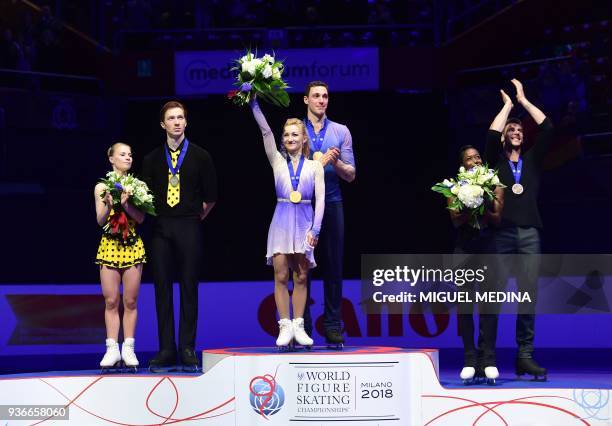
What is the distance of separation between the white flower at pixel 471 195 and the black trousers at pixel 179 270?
6.22 ft

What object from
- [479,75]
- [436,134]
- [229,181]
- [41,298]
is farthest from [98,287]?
[479,75]

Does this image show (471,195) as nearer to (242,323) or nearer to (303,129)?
(303,129)

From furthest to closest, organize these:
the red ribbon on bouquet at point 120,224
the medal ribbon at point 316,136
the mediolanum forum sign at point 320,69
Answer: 1. the mediolanum forum sign at point 320,69
2. the medal ribbon at point 316,136
3. the red ribbon on bouquet at point 120,224

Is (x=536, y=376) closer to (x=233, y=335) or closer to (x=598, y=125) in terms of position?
(x=233, y=335)

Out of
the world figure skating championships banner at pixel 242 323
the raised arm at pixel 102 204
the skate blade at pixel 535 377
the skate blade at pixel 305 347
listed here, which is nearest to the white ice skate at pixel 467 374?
the skate blade at pixel 535 377

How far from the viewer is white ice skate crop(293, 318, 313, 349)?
23.8 feet

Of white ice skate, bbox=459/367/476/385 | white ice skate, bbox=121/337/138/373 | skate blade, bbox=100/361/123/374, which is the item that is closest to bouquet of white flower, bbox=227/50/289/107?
white ice skate, bbox=121/337/138/373

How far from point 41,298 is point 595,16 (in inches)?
307

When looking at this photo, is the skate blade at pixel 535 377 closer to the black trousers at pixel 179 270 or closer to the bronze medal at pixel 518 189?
the bronze medal at pixel 518 189

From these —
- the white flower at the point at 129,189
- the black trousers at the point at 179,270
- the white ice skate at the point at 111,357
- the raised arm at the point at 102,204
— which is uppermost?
the white flower at the point at 129,189

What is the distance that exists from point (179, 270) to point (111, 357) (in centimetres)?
78

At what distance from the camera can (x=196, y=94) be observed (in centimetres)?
1435

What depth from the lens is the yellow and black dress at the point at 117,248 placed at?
24.3ft

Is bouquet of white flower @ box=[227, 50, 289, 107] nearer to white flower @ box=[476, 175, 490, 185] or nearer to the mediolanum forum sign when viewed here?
white flower @ box=[476, 175, 490, 185]
